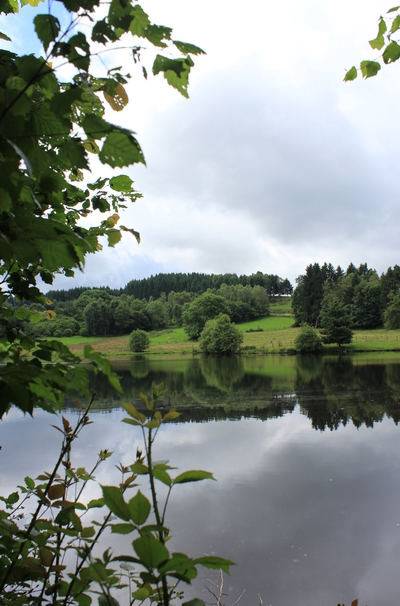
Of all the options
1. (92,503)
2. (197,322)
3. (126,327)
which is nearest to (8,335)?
(92,503)

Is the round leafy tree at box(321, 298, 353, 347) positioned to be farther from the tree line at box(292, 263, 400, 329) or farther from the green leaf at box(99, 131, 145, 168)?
the green leaf at box(99, 131, 145, 168)

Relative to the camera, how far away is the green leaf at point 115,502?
72 centimetres

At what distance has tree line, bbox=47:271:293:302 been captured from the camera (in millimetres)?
100375

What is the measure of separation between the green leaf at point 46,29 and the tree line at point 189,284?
98862 millimetres

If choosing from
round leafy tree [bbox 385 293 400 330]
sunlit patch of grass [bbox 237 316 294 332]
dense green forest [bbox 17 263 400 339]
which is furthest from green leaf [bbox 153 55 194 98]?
sunlit patch of grass [bbox 237 316 294 332]

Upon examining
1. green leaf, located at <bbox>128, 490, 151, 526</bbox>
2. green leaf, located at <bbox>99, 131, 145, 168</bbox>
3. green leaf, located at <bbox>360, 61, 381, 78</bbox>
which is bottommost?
green leaf, located at <bbox>128, 490, 151, 526</bbox>

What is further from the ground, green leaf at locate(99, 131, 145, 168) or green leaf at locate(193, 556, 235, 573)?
green leaf at locate(99, 131, 145, 168)

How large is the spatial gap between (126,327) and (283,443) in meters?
61.6

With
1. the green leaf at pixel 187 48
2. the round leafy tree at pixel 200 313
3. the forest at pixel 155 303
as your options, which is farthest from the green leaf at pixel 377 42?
the round leafy tree at pixel 200 313

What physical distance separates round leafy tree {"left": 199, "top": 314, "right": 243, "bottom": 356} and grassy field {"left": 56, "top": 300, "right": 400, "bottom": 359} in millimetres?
1617

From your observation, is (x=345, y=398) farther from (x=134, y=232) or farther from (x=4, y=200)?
Answer: (x=4, y=200)

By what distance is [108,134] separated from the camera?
687 millimetres

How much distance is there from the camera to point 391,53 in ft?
6.66

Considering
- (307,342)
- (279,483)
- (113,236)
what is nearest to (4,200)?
(113,236)
